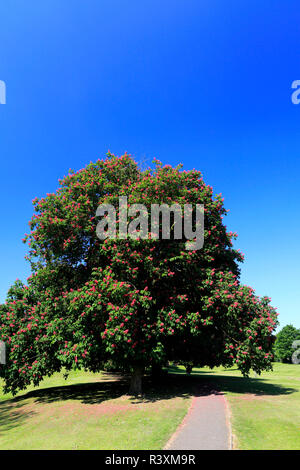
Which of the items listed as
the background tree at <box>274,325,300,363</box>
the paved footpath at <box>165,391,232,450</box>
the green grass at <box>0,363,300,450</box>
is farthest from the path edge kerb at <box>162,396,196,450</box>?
the background tree at <box>274,325,300,363</box>

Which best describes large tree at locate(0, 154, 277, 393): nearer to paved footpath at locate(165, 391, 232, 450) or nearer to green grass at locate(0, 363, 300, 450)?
green grass at locate(0, 363, 300, 450)

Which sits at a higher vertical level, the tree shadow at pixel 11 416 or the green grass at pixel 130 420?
the green grass at pixel 130 420

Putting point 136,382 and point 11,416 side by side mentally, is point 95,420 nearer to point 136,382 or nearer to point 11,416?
point 136,382

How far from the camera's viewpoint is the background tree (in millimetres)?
87188

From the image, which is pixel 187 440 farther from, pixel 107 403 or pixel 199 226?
pixel 199 226

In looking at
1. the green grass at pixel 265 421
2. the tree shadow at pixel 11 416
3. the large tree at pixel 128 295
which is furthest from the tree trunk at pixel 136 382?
the tree shadow at pixel 11 416

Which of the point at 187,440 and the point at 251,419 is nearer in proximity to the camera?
the point at 187,440

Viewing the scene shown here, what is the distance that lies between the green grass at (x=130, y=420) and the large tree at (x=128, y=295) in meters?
2.02

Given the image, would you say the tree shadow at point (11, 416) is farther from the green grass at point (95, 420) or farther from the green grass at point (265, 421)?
the green grass at point (265, 421)

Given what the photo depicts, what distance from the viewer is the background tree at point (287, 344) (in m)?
87.2

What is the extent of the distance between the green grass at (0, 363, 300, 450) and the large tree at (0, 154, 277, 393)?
2.02 m

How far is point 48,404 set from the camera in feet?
61.3
